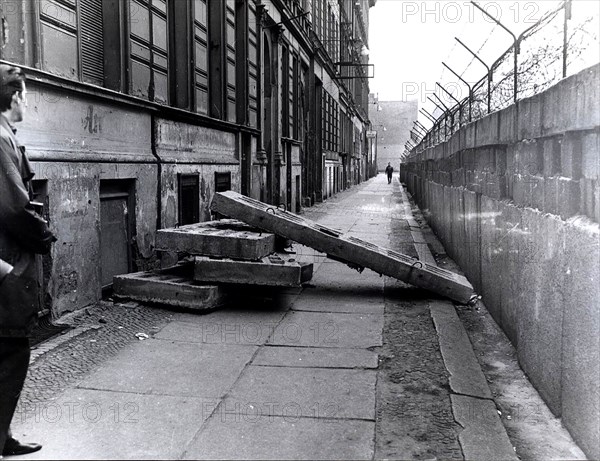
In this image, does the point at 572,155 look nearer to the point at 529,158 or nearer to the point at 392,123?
the point at 529,158

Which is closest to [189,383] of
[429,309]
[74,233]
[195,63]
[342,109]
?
[74,233]

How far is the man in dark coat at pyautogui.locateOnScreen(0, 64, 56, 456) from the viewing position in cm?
308

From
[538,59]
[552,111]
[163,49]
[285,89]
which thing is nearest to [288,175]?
[285,89]

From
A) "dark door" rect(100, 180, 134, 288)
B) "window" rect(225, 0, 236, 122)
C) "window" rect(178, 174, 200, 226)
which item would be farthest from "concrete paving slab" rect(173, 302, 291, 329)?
"window" rect(225, 0, 236, 122)

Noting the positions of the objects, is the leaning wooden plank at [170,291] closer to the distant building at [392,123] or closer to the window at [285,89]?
the window at [285,89]

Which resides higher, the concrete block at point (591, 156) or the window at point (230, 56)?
the window at point (230, 56)

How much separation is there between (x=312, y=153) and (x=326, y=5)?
26.9 ft

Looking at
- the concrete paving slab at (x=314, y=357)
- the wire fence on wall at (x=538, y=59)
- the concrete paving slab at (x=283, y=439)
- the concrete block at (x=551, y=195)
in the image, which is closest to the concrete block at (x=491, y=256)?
the wire fence on wall at (x=538, y=59)

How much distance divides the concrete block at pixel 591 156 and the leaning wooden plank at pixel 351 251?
11.2ft

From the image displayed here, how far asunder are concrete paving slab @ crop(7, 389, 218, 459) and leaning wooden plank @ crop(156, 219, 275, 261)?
→ 2585mm

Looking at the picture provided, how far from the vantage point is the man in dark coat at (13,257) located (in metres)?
3.08

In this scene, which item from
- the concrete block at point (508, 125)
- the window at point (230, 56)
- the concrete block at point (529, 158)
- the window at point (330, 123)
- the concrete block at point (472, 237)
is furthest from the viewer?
the window at point (330, 123)

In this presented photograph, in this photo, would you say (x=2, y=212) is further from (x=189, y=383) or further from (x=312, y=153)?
(x=312, y=153)

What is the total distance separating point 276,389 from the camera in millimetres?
4375
